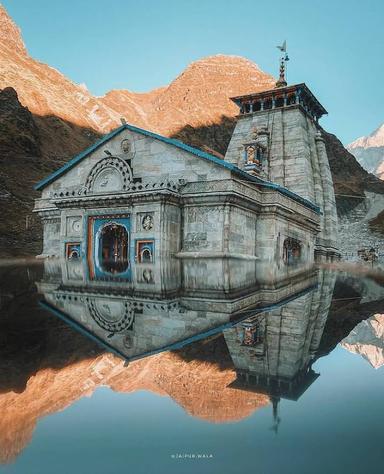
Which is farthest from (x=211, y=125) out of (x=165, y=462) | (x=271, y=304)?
(x=165, y=462)

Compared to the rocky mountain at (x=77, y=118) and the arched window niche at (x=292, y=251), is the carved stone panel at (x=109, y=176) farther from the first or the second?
the rocky mountain at (x=77, y=118)

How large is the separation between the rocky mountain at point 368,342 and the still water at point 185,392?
0.08 feet

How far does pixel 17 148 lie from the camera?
55.1m

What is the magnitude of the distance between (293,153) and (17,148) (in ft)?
128

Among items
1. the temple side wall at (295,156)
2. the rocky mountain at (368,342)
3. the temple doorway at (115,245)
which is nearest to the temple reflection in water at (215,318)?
the rocky mountain at (368,342)

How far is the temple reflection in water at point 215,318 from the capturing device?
452 centimetres

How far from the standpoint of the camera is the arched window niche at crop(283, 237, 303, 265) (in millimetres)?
24688

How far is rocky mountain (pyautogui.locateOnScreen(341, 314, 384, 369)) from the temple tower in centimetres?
2213

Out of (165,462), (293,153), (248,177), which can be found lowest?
(165,462)

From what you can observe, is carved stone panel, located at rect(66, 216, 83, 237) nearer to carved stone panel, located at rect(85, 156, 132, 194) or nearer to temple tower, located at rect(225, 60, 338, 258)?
carved stone panel, located at rect(85, 156, 132, 194)

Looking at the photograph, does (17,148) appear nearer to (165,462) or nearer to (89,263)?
(89,263)

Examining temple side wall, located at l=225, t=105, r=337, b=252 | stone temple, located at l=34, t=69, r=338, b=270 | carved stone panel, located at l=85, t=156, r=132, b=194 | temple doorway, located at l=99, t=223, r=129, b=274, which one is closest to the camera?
stone temple, located at l=34, t=69, r=338, b=270

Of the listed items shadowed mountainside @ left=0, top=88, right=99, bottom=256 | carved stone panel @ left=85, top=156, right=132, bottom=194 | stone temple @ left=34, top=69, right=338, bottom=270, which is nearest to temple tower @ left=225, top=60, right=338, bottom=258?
stone temple @ left=34, top=69, right=338, bottom=270

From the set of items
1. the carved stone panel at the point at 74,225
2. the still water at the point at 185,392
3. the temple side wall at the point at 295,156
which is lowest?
the still water at the point at 185,392
